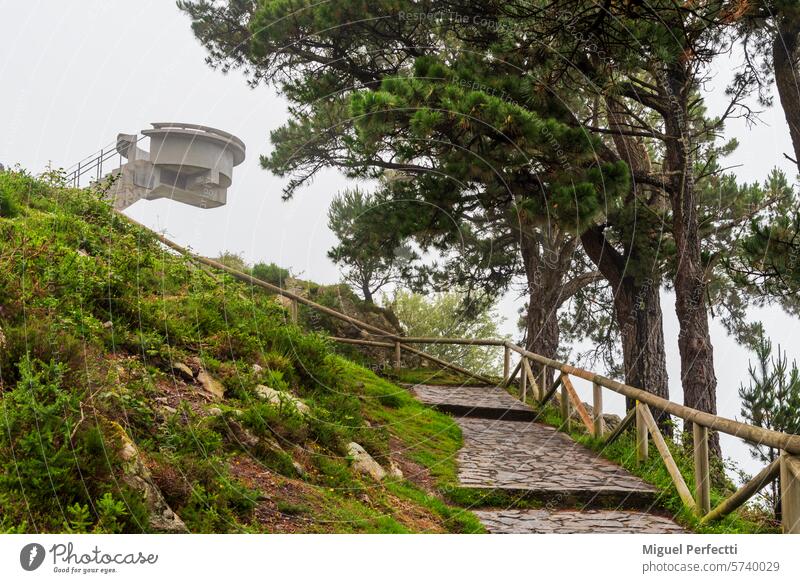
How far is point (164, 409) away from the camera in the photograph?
454cm

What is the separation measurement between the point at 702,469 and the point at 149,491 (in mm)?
4202

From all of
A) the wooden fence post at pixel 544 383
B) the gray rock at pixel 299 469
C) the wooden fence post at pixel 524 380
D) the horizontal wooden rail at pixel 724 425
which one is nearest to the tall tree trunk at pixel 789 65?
the horizontal wooden rail at pixel 724 425

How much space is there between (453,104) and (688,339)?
4.42 metres

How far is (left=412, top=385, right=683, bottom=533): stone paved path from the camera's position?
18.4ft

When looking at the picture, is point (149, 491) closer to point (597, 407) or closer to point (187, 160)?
point (187, 160)

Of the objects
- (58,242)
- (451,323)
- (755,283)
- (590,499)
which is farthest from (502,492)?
(451,323)

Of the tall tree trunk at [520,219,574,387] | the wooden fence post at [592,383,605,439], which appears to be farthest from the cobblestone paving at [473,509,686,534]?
the tall tree trunk at [520,219,574,387]

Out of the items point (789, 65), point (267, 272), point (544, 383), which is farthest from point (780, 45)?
point (267, 272)

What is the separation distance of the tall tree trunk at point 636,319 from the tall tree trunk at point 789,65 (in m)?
2.83

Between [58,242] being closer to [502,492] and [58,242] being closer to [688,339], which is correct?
→ [502,492]

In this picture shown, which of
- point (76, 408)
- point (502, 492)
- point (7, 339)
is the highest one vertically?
point (7, 339)

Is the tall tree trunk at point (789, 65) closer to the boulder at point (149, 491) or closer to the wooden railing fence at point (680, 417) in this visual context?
the wooden railing fence at point (680, 417)

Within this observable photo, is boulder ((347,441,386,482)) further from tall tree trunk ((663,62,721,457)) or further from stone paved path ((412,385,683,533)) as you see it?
tall tree trunk ((663,62,721,457))

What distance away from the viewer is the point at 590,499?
6.12m
